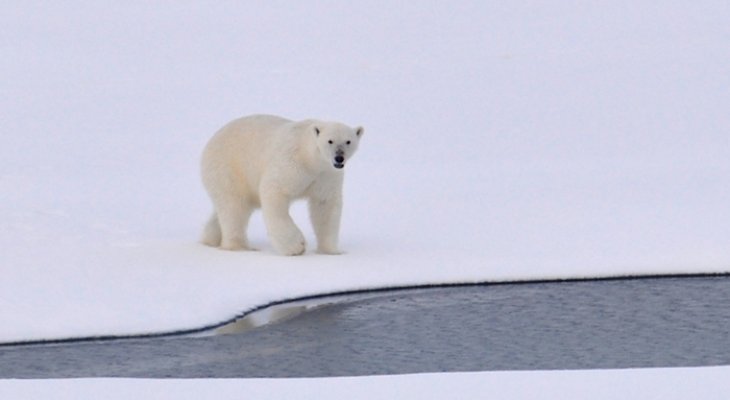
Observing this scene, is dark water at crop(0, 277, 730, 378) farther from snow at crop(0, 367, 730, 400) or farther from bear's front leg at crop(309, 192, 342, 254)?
bear's front leg at crop(309, 192, 342, 254)

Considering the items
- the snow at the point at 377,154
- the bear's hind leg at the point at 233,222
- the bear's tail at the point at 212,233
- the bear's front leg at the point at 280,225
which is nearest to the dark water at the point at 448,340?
the snow at the point at 377,154

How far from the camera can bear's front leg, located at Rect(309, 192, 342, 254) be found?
991 centimetres

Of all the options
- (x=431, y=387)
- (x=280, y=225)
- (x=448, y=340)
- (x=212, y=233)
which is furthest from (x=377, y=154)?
(x=431, y=387)

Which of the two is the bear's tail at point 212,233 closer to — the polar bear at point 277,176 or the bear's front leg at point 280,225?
the polar bear at point 277,176

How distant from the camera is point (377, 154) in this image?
15.3 meters

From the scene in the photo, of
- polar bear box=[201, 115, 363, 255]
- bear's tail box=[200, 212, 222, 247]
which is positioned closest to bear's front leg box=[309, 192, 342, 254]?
polar bear box=[201, 115, 363, 255]

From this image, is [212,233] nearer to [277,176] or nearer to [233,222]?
[233,222]

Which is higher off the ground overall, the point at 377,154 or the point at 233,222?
the point at 377,154

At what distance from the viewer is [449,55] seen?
19703mm

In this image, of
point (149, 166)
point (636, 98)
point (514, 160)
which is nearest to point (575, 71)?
point (636, 98)

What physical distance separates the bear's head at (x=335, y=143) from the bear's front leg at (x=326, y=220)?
15.2 inches

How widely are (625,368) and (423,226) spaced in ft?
13.8

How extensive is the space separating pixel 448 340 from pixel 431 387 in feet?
5.36

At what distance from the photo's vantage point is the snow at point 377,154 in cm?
868
